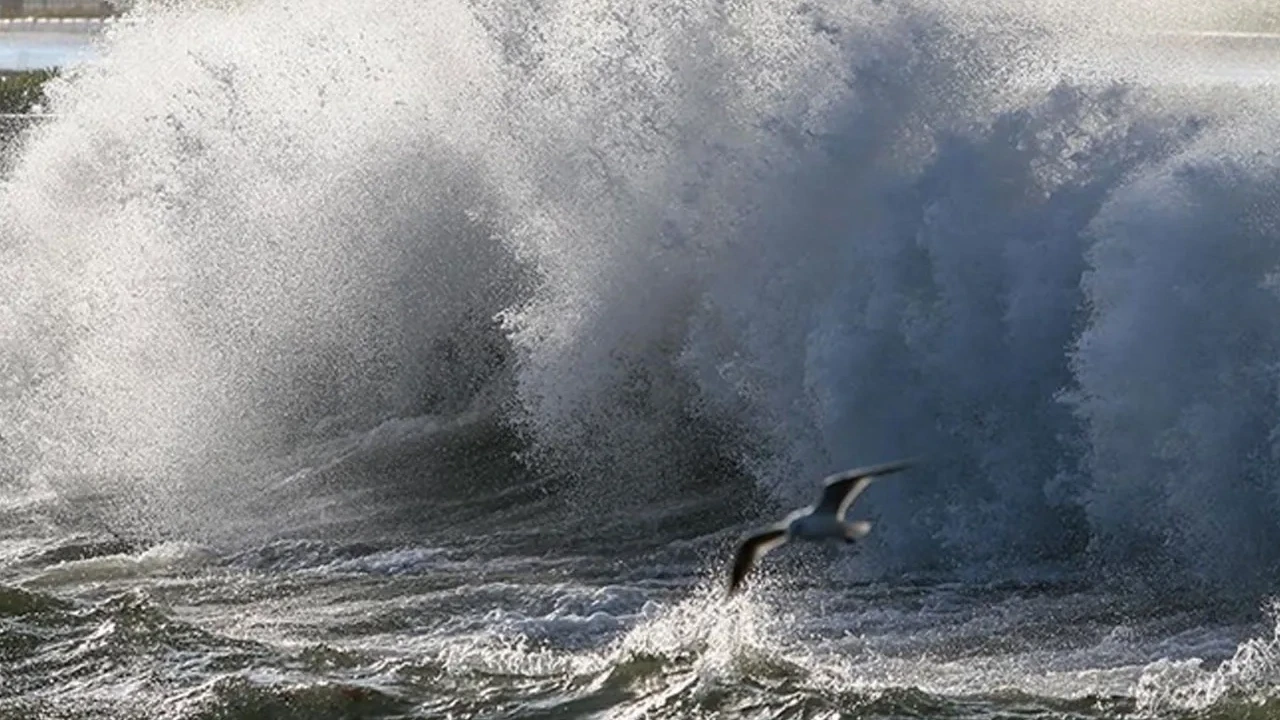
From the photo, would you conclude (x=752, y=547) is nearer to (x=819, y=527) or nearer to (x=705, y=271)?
(x=819, y=527)

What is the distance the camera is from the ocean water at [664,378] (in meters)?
11.0

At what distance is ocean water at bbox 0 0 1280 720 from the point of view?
11.0 meters

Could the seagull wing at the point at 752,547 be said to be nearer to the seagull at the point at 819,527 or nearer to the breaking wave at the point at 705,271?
the seagull at the point at 819,527

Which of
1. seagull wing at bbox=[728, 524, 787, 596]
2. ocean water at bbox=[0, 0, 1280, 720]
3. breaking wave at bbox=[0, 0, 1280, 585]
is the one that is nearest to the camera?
seagull wing at bbox=[728, 524, 787, 596]

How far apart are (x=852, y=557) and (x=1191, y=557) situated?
159 cm

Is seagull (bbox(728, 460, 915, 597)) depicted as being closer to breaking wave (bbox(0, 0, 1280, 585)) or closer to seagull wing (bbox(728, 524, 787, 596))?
seagull wing (bbox(728, 524, 787, 596))

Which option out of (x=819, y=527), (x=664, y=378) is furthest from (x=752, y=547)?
(x=664, y=378)

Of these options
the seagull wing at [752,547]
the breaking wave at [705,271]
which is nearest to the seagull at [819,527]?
the seagull wing at [752,547]

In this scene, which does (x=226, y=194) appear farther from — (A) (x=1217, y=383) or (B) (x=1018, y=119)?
(A) (x=1217, y=383)

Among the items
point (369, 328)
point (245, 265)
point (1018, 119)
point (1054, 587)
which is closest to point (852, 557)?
point (1054, 587)

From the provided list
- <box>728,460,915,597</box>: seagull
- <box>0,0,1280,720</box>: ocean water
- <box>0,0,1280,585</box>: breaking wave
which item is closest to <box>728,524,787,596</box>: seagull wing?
<box>728,460,915,597</box>: seagull

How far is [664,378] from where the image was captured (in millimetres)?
15289

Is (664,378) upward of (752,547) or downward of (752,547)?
upward

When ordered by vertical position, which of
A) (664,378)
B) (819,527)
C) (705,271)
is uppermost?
(705,271)
